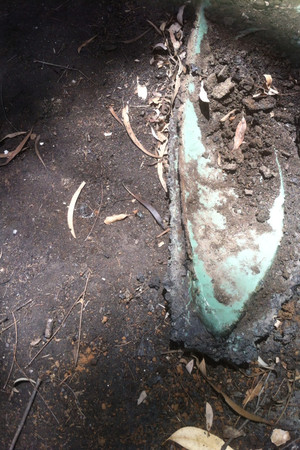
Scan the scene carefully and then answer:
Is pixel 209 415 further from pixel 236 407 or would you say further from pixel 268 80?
pixel 268 80

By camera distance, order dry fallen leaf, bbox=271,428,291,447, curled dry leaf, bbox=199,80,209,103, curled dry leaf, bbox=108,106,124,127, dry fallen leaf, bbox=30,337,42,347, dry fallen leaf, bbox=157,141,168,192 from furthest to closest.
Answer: curled dry leaf, bbox=108,106,124,127 < dry fallen leaf, bbox=157,141,168,192 < curled dry leaf, bbox=199,80,209,103 < dry fallen leaf, bbox=30,337,42,347 < dry fallen leaf, bbox=271,428,291,447

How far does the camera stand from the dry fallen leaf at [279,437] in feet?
4.14

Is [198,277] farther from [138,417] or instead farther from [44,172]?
[44,172]

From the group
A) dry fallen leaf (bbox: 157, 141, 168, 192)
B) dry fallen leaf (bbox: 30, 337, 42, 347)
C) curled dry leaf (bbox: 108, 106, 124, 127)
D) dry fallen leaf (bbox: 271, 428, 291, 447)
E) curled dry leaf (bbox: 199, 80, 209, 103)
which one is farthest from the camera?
curled dry leaf (bbox: 108, 106, 124, 127)

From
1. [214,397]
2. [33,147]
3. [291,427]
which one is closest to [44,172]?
[33,147]

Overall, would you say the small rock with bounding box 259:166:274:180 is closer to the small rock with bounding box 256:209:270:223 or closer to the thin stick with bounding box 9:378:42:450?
the small rock with bounding box 256:209:270:223

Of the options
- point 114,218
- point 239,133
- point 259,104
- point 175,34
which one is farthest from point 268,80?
point 114,218

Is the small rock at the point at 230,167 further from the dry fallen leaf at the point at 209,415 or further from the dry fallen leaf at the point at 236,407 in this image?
the dry fallen leaf at the point at 209,415

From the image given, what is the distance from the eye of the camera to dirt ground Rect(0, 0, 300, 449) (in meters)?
1.33

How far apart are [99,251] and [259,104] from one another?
32.6 inches

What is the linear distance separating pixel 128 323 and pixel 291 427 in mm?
606

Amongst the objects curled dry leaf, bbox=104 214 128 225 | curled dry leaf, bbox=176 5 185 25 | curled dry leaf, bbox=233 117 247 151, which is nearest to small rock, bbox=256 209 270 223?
curled dry leaf, bbox=233 117 247 151

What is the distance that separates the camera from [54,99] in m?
1.83

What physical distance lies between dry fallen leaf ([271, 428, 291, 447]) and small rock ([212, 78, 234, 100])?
45.7 inches
